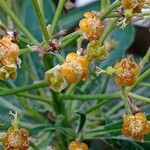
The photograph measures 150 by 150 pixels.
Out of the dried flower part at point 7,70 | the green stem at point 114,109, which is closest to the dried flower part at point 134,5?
the dried flower part at point 7,70

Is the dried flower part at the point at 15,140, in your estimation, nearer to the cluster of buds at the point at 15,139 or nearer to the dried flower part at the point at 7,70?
the cluster of buds at the point at 15,139

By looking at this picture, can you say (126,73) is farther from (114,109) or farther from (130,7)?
(114,109)

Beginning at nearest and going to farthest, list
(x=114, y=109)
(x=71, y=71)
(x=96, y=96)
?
(x=71, y=71)
(x=96, y=96)
(x=114, y=109)

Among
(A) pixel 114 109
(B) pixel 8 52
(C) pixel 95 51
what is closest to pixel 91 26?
(C) pixel 95 51

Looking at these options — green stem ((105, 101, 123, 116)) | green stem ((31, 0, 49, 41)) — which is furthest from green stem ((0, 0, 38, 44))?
green stem ((105, 101, 123, 116))

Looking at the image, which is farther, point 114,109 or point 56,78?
point 114,109

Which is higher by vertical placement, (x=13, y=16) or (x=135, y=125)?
(x=13, y=16)

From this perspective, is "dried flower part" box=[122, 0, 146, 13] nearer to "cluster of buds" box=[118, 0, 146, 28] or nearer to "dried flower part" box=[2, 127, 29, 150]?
"cluster of buds" box=[118, 0, 146, 28]
